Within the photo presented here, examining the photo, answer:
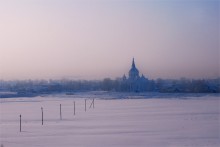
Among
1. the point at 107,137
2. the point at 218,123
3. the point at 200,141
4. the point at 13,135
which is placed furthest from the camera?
the point at 218,123

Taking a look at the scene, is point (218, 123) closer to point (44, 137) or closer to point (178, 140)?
point (178, 140)

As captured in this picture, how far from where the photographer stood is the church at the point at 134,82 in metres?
103

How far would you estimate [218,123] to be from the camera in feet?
74.0

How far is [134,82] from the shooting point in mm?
106562

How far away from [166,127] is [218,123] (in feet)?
10.1

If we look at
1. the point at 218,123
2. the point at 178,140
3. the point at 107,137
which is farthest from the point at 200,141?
the point at 218,123

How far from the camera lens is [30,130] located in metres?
21.1

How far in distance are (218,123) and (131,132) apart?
555 cm

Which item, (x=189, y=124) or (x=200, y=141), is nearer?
(x=200, y=141)

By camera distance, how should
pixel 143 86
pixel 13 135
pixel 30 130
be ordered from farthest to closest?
pixel 143 86, pixel 30 130, pixel 13 135

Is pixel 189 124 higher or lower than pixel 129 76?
lower

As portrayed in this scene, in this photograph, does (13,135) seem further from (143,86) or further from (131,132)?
(143,86)

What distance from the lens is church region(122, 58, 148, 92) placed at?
103 m

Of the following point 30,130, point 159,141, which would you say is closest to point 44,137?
point 30,130
